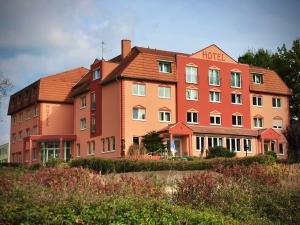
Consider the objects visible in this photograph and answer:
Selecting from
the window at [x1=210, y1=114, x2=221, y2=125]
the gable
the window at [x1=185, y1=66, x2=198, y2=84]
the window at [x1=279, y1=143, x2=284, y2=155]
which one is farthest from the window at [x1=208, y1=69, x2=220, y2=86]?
the window at [x1=279, y1=143, x2=284, y2=155]

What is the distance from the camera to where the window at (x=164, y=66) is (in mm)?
48497

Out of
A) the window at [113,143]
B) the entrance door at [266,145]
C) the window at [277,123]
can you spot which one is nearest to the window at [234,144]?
the entrance door at [266,145]

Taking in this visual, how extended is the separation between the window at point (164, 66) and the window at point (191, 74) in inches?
70.6

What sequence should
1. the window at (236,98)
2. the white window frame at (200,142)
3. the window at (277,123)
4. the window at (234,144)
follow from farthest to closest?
the window at (277,123)
the window at (236,98)
the window at (234,144)
the white window frame at (200,142)

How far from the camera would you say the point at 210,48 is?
5119 cm

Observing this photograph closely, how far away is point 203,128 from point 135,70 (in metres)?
8.41

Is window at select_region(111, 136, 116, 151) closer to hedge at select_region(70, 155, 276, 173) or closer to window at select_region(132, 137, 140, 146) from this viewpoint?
window at select_region(132, 137, 140, 146)

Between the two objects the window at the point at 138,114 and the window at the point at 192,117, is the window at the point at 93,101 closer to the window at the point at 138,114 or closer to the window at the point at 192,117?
the window at the point at 138,114

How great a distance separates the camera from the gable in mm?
50531

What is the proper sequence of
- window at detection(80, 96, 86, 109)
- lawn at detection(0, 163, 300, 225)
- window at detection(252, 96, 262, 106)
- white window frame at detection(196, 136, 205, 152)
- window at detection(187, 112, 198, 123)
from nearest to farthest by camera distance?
lawn at detection(0, 163, 300, 225) → white window frame at detection(196, 136, 205, 152) → window at detection(187, 112, 198, 123) → window at detection(80, 96, 86, 109) → window at detection(252, 96, 262, 106)

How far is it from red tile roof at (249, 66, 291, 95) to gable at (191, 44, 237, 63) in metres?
4.03

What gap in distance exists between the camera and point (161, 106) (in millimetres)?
47438

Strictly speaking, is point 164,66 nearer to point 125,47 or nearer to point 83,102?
point 125,47

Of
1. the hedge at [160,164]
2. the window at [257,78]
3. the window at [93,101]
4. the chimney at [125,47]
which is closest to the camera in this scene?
the hedge at [160,164]
